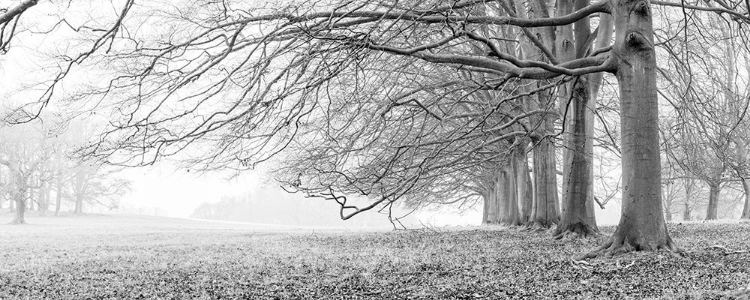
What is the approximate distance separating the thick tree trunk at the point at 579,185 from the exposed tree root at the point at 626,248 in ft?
12.2

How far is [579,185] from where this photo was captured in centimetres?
1244

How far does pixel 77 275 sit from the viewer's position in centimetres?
880

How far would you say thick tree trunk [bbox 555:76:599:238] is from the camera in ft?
40.6

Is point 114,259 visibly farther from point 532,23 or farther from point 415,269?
point 532,23

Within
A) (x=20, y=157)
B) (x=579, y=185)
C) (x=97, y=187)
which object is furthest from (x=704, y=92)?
(x=97, y=187)

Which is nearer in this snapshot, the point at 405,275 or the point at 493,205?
the point at 405,275

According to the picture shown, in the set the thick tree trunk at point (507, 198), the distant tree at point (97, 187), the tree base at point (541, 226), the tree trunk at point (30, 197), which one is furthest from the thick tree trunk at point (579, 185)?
the distant tree at point (97, 187)

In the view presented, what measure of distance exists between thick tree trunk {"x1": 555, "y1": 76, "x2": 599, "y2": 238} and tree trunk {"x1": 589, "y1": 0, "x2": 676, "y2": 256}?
343 centimetres

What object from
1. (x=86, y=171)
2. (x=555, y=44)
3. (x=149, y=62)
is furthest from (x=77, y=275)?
(x=86, y=171)

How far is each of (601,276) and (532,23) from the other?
4012 millimetres

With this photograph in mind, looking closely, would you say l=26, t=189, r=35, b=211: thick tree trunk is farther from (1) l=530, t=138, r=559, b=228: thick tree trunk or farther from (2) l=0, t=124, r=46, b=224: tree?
(1) l=530, t=138, r=559, b=228: thick tree trunk

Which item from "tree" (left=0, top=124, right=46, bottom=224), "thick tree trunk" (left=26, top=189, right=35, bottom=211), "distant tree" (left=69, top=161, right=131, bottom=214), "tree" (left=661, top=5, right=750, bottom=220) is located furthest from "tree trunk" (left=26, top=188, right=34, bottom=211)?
"tree" (left=661, top=5, right=750, bottom=220)

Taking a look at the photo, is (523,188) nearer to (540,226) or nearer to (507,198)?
(540,226)

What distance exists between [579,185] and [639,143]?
13.0 ft
